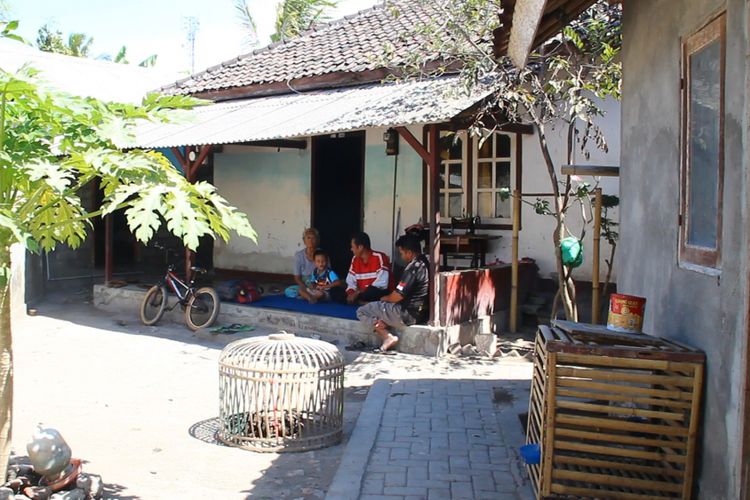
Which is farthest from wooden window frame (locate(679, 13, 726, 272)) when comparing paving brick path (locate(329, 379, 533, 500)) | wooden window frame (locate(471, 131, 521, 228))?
wooden window frame (locate(471, 131, 521, 228))

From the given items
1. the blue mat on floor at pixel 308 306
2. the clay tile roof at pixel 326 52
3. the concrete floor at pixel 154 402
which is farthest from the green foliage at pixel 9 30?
the clay tile roof at pixel 326 52

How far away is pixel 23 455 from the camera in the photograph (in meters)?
5.30

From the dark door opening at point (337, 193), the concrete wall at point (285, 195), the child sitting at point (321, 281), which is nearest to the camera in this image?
the child sitting at point (321, 281)

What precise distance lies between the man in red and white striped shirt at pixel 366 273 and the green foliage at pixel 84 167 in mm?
5314

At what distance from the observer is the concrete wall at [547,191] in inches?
386

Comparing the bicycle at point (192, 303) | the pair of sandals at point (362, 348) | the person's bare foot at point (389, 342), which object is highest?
the bicycle at point (192, 303)

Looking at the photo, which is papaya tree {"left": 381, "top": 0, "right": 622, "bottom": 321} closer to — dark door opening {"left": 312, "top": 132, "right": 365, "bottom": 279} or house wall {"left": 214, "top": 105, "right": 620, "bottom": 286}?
house wall {"left": 214, "top": 105, "right": 620, "bottom": 286}

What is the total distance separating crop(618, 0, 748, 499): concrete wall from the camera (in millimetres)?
3312

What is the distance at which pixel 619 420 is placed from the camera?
400cm

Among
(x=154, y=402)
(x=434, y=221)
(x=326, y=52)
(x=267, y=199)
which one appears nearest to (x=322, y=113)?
(x=434, y=221)

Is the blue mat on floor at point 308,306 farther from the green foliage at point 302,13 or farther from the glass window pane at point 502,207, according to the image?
the green foliage at point 302,13

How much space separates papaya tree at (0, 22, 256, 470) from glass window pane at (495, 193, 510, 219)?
711 cm

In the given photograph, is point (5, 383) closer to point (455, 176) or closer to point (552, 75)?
point (552, 75)

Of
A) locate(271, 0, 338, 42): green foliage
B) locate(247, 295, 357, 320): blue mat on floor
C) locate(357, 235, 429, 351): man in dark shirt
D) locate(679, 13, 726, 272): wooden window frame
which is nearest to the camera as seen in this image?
locate(679, 13, 726, 272): wooden window frame
